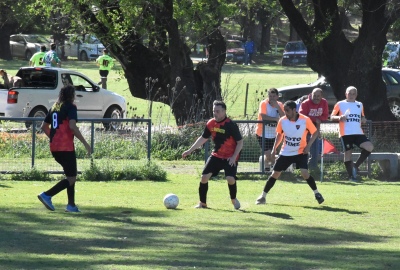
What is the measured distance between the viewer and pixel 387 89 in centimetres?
2922

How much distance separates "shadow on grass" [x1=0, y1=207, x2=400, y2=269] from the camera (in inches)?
373

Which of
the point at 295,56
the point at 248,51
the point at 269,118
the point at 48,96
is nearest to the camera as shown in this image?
the point at 269,118

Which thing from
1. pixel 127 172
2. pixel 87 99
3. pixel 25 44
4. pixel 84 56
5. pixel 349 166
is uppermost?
pixel 25 44

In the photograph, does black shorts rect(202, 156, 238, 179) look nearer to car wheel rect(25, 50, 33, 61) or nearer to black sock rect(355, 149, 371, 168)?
black sock rect(355, 149, 371, 168)

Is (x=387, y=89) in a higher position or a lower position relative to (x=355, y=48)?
lower

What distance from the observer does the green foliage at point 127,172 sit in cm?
1753

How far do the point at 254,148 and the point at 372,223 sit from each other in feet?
20.4

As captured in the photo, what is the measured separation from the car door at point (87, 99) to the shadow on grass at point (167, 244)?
13.7 metres

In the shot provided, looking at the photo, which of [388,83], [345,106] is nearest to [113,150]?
[345,106]

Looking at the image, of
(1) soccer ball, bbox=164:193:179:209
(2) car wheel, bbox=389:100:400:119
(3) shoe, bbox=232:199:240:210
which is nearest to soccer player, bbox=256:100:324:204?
(3) shoe, bbox=232:199:240:210

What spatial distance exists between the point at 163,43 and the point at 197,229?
45.2 ft

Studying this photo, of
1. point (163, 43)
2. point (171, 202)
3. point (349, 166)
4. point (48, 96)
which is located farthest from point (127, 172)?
point (48, 96)

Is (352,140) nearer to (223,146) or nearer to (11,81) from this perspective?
(223,146)

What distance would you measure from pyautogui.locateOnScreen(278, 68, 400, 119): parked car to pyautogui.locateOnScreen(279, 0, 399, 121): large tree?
18.2 feet
